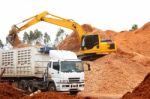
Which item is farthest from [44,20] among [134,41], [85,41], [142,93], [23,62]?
[142,93]

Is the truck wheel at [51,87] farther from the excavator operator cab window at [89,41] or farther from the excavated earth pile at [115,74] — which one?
the excavator operator cab window at [89,41]

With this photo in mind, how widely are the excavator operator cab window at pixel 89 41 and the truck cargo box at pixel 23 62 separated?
11.6 meters

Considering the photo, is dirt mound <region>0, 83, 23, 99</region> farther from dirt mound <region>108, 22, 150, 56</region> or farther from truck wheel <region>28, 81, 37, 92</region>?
dirt mound <region>108, 22, 150, 56</region>

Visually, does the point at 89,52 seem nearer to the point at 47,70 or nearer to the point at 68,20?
the point at 68,20

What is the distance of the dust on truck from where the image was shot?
111ft

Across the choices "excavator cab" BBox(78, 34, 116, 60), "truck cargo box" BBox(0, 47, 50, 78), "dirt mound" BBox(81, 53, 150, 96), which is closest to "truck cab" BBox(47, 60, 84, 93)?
"truck cargo box" BBox(0, 47, 50, 78)

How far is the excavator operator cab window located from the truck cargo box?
11554 millimetres

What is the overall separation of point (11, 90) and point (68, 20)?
2609cm

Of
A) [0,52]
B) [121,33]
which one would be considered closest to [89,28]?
[121,33]

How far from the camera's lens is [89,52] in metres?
50.3

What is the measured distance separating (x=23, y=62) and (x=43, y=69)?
2522 mm

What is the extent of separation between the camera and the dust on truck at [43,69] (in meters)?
33.9

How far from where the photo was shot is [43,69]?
36.3 meters

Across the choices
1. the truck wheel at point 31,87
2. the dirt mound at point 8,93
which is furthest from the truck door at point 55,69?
the dirt mound at point 8,93
